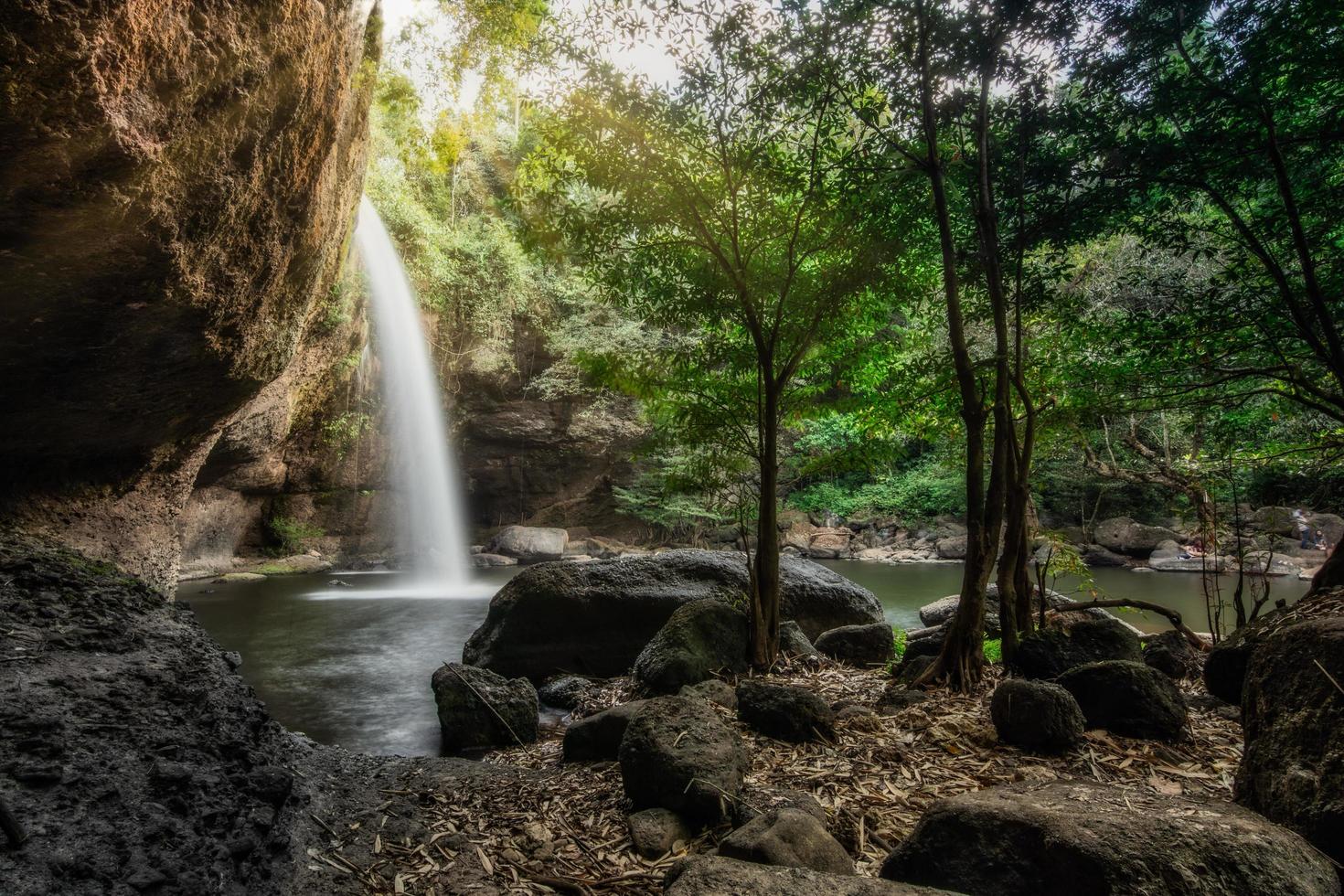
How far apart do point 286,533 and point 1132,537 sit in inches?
1086

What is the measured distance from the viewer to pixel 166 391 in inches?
220

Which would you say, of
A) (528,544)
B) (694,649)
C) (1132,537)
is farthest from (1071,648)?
(1132,537)

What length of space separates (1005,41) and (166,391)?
7.23m

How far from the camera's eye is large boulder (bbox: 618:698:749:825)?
2.98m

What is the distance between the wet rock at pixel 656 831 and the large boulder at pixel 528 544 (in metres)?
19.7

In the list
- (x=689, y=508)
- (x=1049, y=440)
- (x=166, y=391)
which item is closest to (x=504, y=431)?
(x=689, y=508)

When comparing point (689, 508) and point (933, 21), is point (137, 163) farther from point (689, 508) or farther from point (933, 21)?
point (689, 508)

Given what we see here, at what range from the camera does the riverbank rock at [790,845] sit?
2.22 meters

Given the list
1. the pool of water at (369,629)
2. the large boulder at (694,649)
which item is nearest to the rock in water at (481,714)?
the pool of water at (369,629)

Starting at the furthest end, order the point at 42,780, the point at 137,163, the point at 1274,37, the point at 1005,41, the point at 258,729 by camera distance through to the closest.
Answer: the point at 1005,41 < the point at 1274,37 < the point at 137,163 < the point at 258,729 < the point at 42,780

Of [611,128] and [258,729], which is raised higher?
[611,128]

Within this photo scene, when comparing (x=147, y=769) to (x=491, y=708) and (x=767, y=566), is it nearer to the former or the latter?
(x=491, y=708)

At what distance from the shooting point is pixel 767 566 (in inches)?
220

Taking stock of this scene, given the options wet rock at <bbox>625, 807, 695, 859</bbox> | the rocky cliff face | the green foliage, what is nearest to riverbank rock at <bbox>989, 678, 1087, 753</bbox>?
wet rock at <bbox>625, 807, 695, 859</bbox>
